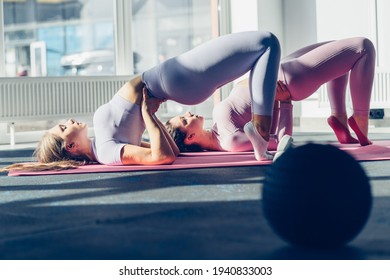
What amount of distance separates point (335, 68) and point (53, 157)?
1.47m

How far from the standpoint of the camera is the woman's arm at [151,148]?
316 centimetres

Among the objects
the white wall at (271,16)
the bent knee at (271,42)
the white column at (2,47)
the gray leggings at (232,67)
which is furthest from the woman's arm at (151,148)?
the white wall at (271,16)

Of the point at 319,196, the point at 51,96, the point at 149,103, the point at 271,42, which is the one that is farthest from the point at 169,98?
the point at 51,96

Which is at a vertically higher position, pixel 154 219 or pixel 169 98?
pixel 169 98

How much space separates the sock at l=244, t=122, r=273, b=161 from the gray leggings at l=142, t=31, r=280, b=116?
0.09 metres

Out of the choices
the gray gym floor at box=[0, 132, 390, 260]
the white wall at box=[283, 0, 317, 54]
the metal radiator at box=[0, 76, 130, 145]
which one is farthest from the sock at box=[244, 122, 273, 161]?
the white wall at box=[283, 0, 317, 54]

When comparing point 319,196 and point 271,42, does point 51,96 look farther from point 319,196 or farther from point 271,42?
point 319,196

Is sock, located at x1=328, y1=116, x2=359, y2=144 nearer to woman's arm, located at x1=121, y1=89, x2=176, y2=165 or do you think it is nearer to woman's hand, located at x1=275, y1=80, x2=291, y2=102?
woman's hand, located at x1=275, y1=80, x2=291, y2=102

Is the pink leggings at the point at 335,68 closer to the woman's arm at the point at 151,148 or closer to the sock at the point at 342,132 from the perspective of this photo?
the sock at the point at 342,132

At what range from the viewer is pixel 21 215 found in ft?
6.95

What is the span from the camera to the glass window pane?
20.4ft

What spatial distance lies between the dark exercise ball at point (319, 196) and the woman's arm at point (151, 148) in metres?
1.68

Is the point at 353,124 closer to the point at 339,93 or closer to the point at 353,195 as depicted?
the point at 339,93

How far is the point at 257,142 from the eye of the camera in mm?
3154
